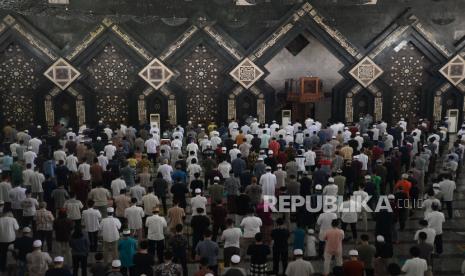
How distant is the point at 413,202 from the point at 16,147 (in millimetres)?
11322

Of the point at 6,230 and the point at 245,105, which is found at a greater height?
the point at 245,105

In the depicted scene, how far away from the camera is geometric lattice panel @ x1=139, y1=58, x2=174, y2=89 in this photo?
2611cm

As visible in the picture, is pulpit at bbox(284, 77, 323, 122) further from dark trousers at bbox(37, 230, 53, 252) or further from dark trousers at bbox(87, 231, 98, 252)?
dark trousers at bbox(37, 230, 53, 252)

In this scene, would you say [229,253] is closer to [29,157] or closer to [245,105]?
[29,157]

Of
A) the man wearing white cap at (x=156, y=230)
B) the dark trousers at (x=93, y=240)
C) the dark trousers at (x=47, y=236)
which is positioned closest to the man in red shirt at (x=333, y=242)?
the man wearing white cap at (x=156, y=230)

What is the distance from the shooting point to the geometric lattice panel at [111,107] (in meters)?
26.6

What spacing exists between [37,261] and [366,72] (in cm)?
1749

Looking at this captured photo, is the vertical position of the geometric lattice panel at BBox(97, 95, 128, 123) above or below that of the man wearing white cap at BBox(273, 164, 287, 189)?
above

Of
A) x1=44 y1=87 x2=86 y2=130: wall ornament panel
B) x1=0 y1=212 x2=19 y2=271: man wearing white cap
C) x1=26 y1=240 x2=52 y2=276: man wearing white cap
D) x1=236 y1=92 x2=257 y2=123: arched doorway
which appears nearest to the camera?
x1=26 y1=240 x2=52 y2=276: man wearing white cap

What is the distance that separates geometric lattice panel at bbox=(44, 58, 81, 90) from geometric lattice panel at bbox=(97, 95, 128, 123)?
4.42 feet

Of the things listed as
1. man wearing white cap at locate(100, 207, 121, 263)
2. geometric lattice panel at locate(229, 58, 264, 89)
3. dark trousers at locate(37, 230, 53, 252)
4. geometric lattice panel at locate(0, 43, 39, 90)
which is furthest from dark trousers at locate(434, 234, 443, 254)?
geometric lattice panel at locate(0, 43, 39, 90)

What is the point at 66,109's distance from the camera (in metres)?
26.3

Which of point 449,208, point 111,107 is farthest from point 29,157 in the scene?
point 449,208

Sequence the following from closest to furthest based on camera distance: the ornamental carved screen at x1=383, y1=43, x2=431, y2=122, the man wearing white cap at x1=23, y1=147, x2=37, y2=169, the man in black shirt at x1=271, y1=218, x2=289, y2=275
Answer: the man in black shirt at x1=271, y1=218, x2=289, y2=275 < the man wearing white cap at x1=23, y1=147, x2=37, y2=169 < the ornamental carved screen at x1=383, y1=43, x2=431, y2=122
